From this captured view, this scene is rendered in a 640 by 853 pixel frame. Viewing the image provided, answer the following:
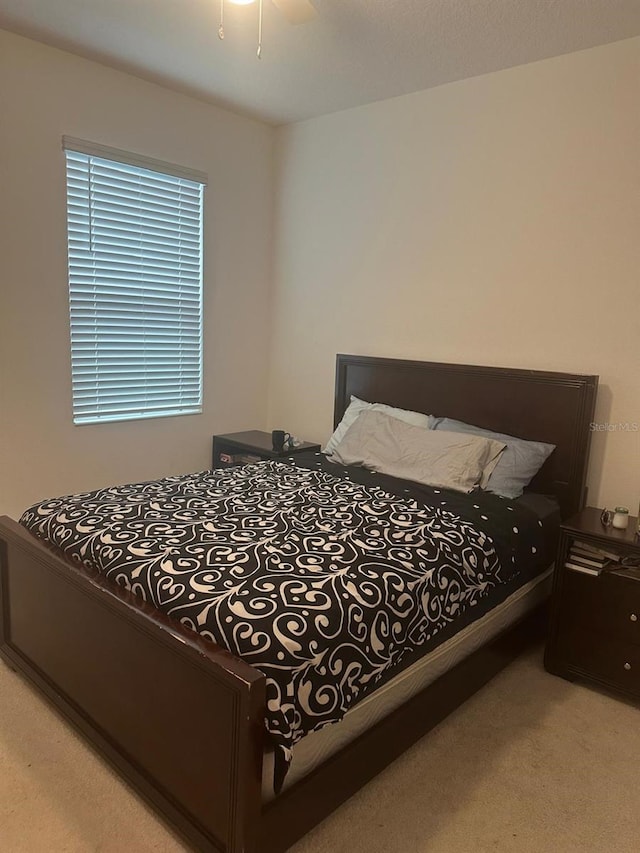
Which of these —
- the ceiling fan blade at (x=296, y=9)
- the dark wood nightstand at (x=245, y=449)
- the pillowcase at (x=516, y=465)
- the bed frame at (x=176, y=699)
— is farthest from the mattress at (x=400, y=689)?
Result: the ceiling fan blade at (x=296, y=9)

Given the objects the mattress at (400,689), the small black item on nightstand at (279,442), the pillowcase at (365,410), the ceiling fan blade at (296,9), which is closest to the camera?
the mattress at (400,689)

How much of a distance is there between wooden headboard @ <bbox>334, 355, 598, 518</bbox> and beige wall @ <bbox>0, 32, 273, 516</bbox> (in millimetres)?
1124

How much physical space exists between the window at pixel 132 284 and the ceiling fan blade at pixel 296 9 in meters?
1.58

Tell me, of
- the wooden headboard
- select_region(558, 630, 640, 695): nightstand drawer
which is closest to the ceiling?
the wooden headboard

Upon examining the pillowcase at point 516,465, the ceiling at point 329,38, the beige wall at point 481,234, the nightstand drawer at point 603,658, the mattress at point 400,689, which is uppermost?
the ceiling at point 329,38

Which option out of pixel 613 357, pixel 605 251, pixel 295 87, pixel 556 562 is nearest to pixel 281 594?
pixel 556 562

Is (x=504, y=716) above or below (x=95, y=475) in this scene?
below

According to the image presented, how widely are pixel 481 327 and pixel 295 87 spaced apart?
65.0 inches

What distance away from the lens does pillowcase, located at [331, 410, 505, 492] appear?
8.94 feet

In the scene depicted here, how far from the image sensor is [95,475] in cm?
346

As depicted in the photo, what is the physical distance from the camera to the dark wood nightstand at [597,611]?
230cm

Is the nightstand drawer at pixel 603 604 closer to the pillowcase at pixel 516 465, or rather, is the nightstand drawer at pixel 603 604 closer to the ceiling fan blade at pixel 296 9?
the pillowcase at pixel 516 465

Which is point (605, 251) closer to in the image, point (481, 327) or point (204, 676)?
point (481, 327)

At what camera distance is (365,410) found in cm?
331
